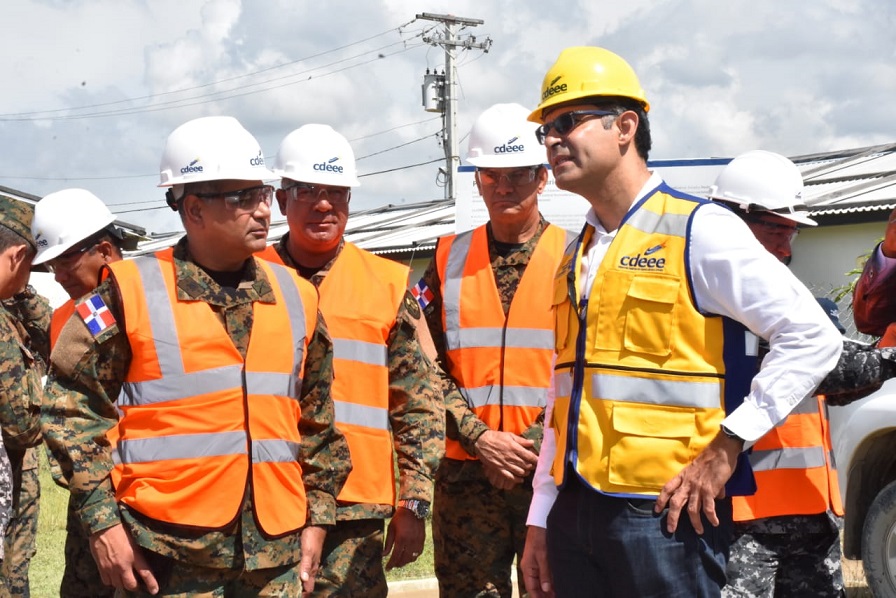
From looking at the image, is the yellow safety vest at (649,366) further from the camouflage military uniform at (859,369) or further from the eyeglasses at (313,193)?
the eyeglasses at (313,193)

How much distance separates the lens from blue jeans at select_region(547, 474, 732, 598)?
2896mm

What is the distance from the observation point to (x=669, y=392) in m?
2.90

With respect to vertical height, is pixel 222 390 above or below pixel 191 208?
below

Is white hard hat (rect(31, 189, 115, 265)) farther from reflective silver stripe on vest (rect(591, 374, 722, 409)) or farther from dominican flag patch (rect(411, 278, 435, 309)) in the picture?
reflective silver stripe on vest (rect(591, 374, 722, 409))

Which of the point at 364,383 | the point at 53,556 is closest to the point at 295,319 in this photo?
the point at 364,383

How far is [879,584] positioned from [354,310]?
336 centimetres

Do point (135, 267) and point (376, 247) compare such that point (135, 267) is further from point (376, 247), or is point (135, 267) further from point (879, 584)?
point (376, 247)

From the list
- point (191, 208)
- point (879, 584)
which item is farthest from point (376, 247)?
point (191, 208)

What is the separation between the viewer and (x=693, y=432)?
288 cm

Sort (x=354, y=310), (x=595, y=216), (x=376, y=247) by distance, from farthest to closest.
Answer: (x=376, y=247), (x=354, y=310), (x=595, y=216)

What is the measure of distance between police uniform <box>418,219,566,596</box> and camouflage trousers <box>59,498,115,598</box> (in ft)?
4.83

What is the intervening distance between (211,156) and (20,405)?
1738mm

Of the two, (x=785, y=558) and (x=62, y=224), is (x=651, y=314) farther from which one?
(x=62, y=224)

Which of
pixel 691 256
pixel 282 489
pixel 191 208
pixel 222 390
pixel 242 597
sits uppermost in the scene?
pixel 191 208
